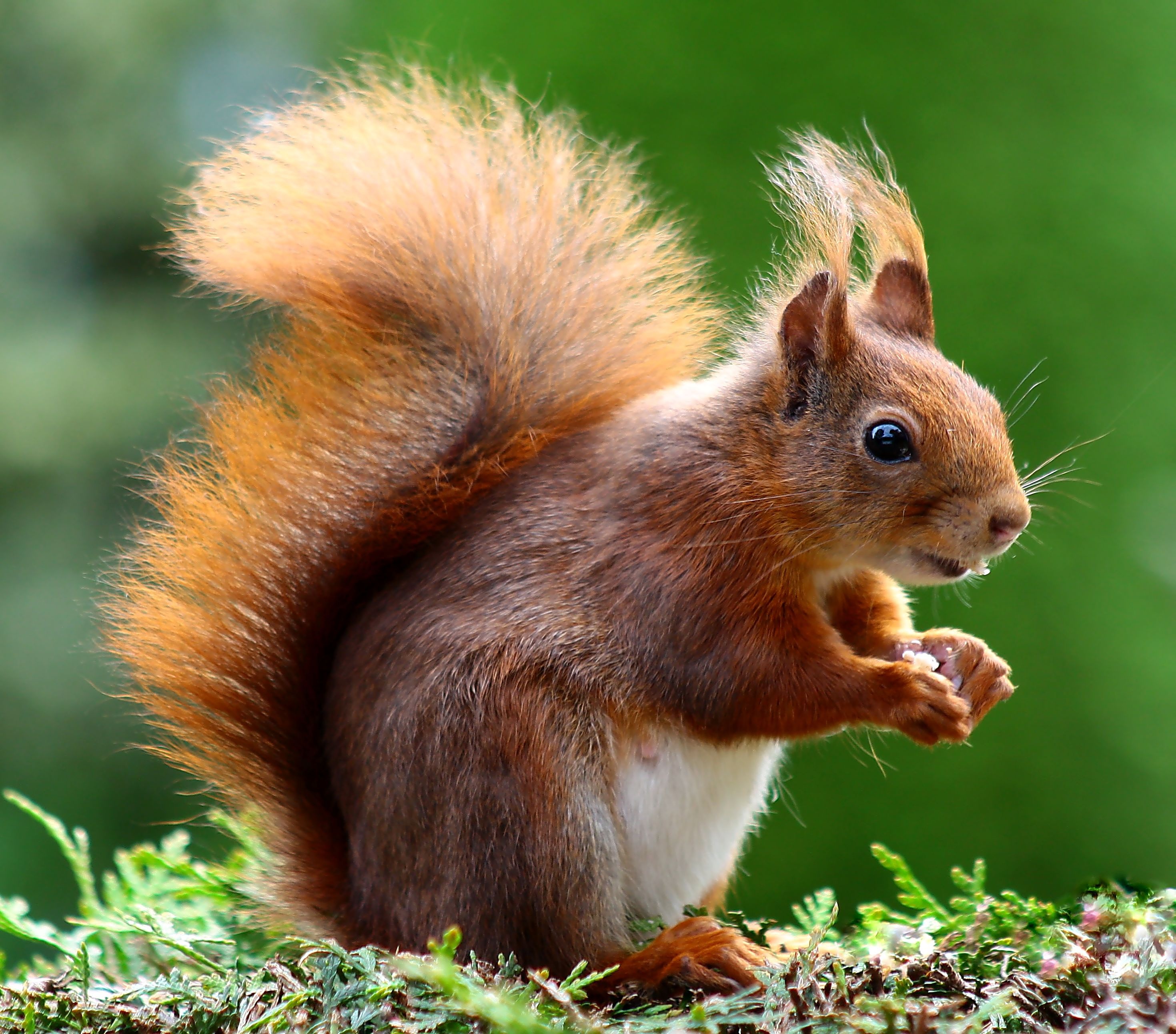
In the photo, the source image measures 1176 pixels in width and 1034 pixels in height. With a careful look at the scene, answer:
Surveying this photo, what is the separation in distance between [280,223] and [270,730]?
501 millimetres

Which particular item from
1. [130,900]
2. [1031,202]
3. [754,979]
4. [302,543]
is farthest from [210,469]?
[1031,202]

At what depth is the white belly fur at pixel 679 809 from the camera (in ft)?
3.65

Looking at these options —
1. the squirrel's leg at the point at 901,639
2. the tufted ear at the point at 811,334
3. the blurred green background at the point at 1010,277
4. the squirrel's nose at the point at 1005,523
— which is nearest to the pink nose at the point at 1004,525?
the squirrel's nose at the point at 1005,523

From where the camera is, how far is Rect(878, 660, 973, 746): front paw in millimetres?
1055

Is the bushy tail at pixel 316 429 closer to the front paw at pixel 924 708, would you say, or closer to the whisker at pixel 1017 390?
the front paw at pixel 924 708

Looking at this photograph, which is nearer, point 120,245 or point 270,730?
point 270,730

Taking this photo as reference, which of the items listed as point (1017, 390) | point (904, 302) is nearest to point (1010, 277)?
point (1017, 390)

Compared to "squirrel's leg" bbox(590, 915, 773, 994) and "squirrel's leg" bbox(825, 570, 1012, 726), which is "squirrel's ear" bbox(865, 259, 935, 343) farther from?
"squirrel's leg" bbox(590, 915, 773, 994)

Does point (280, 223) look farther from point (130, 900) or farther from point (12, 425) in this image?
point (12, 425)

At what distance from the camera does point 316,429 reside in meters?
1.20

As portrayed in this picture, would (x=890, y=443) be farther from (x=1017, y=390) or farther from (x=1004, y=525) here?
(x=1017, y=390)

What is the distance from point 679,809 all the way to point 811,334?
18.6 inches

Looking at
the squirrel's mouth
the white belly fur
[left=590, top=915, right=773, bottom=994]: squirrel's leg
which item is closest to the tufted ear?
the squirrel's mouth

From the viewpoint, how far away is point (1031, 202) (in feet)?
7.33
